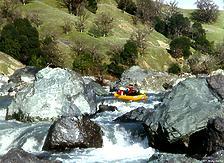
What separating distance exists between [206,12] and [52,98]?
117 metres

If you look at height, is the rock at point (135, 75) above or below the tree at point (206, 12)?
below

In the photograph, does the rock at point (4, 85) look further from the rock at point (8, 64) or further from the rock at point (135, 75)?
the rock at point (135, 75)

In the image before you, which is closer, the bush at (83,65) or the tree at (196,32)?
the bush at (83,65)

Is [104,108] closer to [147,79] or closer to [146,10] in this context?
[147,79]

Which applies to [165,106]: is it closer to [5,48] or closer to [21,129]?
[21,129]

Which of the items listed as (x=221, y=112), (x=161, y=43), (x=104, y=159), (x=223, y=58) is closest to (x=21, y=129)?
(x=104, y=159)

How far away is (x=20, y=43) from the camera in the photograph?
77.2 meters

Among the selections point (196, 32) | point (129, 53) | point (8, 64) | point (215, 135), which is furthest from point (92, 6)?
point (215, 135)

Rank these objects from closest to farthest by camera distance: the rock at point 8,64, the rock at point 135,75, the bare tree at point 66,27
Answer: the rock at point 8,64
the rock at point 135,75
the bare tree at point 66,27

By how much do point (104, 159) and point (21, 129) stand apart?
7996mm

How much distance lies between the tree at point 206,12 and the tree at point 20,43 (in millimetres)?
78019

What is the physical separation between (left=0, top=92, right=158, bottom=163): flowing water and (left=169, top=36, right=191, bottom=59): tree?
65.6m

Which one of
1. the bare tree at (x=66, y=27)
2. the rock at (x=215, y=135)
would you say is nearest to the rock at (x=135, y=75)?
the bare tree at (x=66, y=27)

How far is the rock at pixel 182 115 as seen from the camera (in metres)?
24.5
